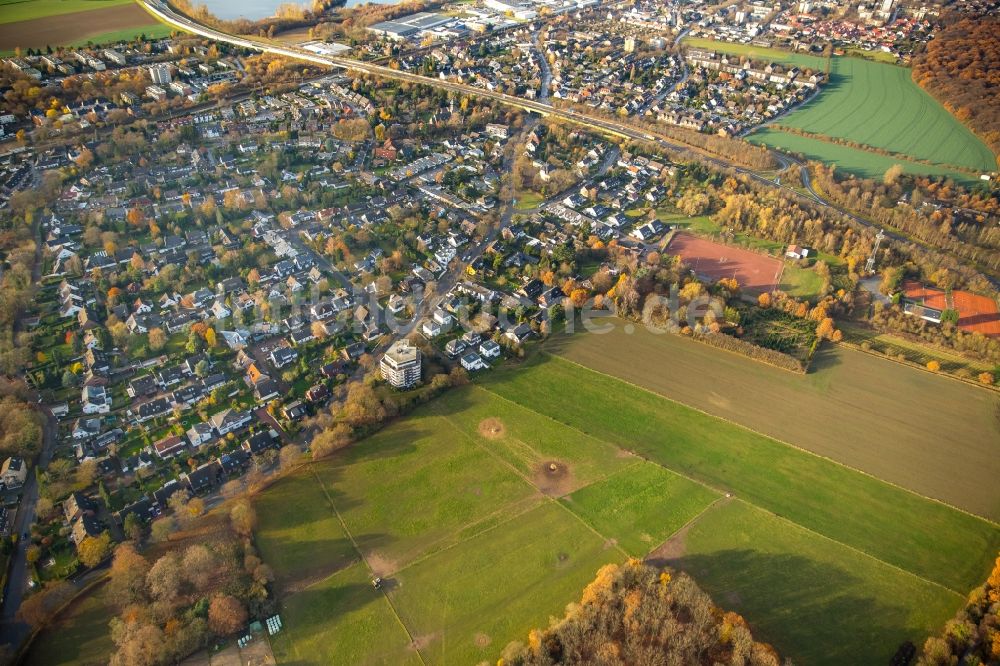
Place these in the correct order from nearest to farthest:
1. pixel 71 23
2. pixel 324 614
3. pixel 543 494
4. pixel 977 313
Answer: pixel 324 614, pixel 543 494, pixel 977 313, pixel 71 23

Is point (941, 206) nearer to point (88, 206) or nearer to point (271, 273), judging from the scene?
point (271, 273)

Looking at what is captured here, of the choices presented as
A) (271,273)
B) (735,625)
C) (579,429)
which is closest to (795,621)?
(735,625)

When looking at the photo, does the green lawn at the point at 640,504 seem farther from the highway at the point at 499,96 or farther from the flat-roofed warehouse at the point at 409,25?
the flat-roofed warehouse at the point at 409,25

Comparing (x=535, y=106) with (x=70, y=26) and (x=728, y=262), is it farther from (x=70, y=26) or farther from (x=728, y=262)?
(x=70, y=26)

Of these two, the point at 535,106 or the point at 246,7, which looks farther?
the point at 246,7

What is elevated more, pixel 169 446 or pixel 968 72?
pixel 968 72

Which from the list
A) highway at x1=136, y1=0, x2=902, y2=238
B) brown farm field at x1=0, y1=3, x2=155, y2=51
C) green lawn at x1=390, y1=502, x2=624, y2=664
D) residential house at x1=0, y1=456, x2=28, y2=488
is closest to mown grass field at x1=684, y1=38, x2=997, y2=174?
highway at x1=136, y1=0, x2=902, y2=238

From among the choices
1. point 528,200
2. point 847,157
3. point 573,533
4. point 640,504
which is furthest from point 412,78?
point 573,533
